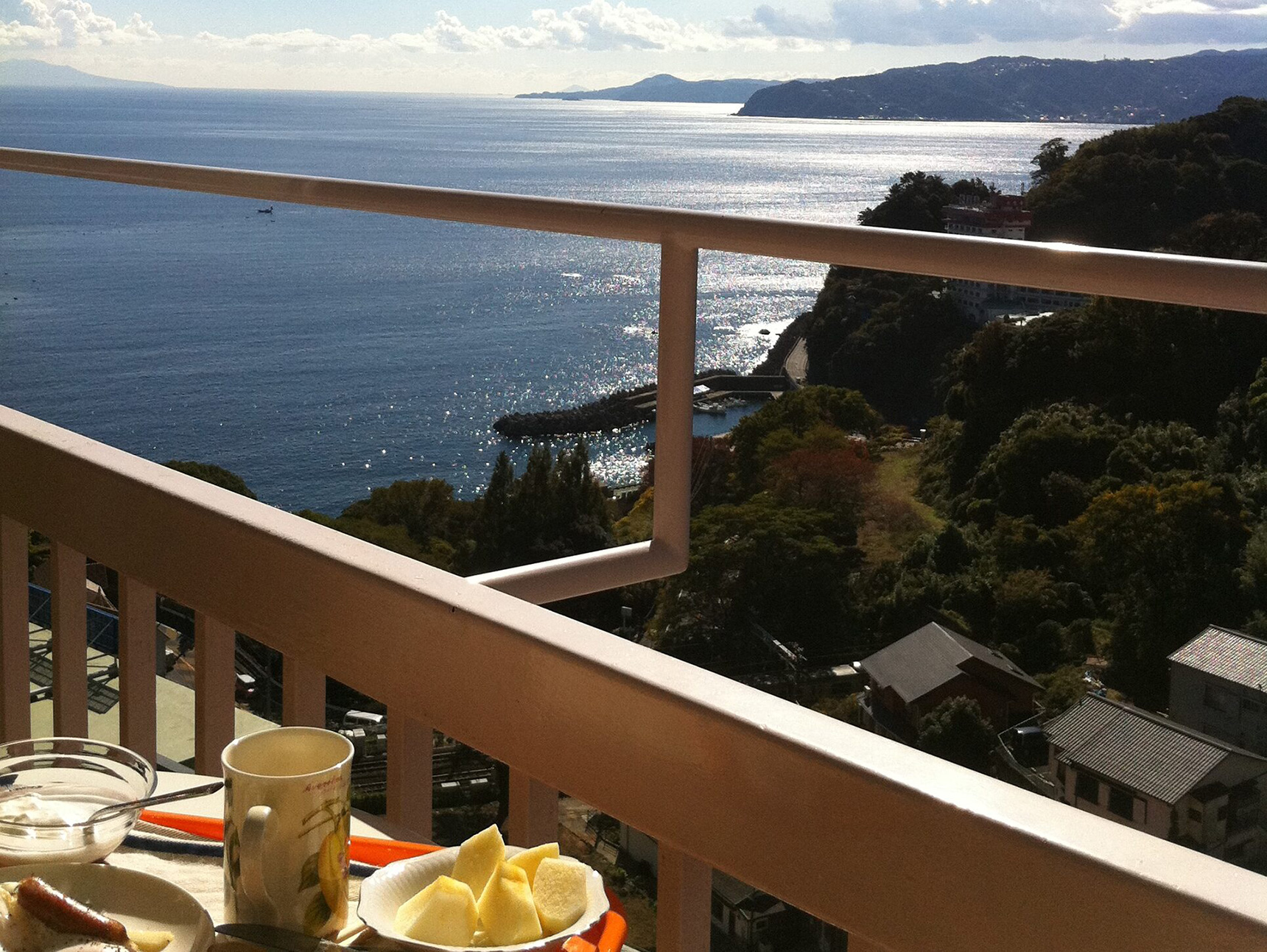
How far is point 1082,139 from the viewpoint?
656 centimetres

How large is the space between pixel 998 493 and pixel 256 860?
14.3 feet

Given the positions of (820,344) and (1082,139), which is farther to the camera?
(1082,139)

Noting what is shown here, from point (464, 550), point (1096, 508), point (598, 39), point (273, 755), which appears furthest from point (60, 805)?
point (598, 39)

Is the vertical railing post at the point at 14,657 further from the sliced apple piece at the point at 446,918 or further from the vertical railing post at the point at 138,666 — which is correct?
the sliced apple piece at the point at 446,918

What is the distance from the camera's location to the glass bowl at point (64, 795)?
0.69 m

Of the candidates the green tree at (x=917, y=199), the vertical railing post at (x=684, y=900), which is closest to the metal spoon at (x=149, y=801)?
the vertical railing post at (x=684, y=900)

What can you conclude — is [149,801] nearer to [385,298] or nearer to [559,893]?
[559,893]

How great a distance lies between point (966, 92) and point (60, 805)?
12.4m

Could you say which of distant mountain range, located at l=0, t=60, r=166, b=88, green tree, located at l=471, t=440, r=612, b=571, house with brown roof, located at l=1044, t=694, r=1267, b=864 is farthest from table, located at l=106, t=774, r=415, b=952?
distant mountain range, located at l=0, t=60, r=166, b=88

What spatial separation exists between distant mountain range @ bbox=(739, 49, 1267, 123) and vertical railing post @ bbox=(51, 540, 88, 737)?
Result: 8915 mm

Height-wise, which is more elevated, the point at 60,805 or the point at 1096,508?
the point at 60,805

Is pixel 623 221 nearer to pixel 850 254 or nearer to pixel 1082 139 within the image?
pixel 850 254

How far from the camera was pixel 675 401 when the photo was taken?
1500mm

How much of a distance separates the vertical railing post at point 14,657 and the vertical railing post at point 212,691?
43 cm
